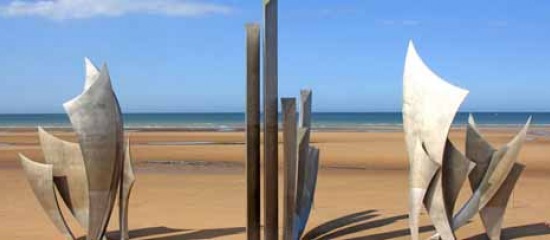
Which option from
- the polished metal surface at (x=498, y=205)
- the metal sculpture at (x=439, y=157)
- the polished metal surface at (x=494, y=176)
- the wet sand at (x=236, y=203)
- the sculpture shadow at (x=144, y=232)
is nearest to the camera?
the metal sculpture at (x=439, y=157)

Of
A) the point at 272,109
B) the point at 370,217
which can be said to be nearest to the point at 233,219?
the point at 370,217

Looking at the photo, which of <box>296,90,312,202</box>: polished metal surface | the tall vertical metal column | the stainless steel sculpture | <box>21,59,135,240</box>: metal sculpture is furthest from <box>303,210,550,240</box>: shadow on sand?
<box>21,59,135,240</box>: metal sculpture

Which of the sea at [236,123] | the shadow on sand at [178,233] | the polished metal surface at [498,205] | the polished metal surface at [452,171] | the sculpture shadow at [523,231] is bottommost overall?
the sea at [236,123]

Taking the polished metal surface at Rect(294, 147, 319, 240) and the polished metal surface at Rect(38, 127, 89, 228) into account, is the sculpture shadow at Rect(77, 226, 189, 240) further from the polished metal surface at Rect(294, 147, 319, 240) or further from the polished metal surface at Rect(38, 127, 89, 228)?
the polished metal surface at Rect(294, 147, 319, 240)

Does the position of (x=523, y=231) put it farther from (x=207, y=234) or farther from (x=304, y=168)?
(x=207, y=234)

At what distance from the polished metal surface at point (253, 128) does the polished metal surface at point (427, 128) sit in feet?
7.42

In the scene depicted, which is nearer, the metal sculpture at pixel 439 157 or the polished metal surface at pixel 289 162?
the polished metal surface at pixel 289 162

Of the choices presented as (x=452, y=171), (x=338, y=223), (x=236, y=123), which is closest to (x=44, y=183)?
(x=338, y=223)

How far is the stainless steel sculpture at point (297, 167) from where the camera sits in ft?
31.7

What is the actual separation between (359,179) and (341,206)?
16.9 feet

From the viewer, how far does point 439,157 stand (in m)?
9.76

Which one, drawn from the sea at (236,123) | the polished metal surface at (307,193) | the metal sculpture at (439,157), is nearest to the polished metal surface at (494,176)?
the metal sculpture at (439,157)

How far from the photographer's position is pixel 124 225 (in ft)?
34.1

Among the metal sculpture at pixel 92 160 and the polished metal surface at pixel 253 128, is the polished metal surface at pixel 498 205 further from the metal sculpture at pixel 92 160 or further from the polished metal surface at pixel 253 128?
the metal sculpture at pixel 92 160
